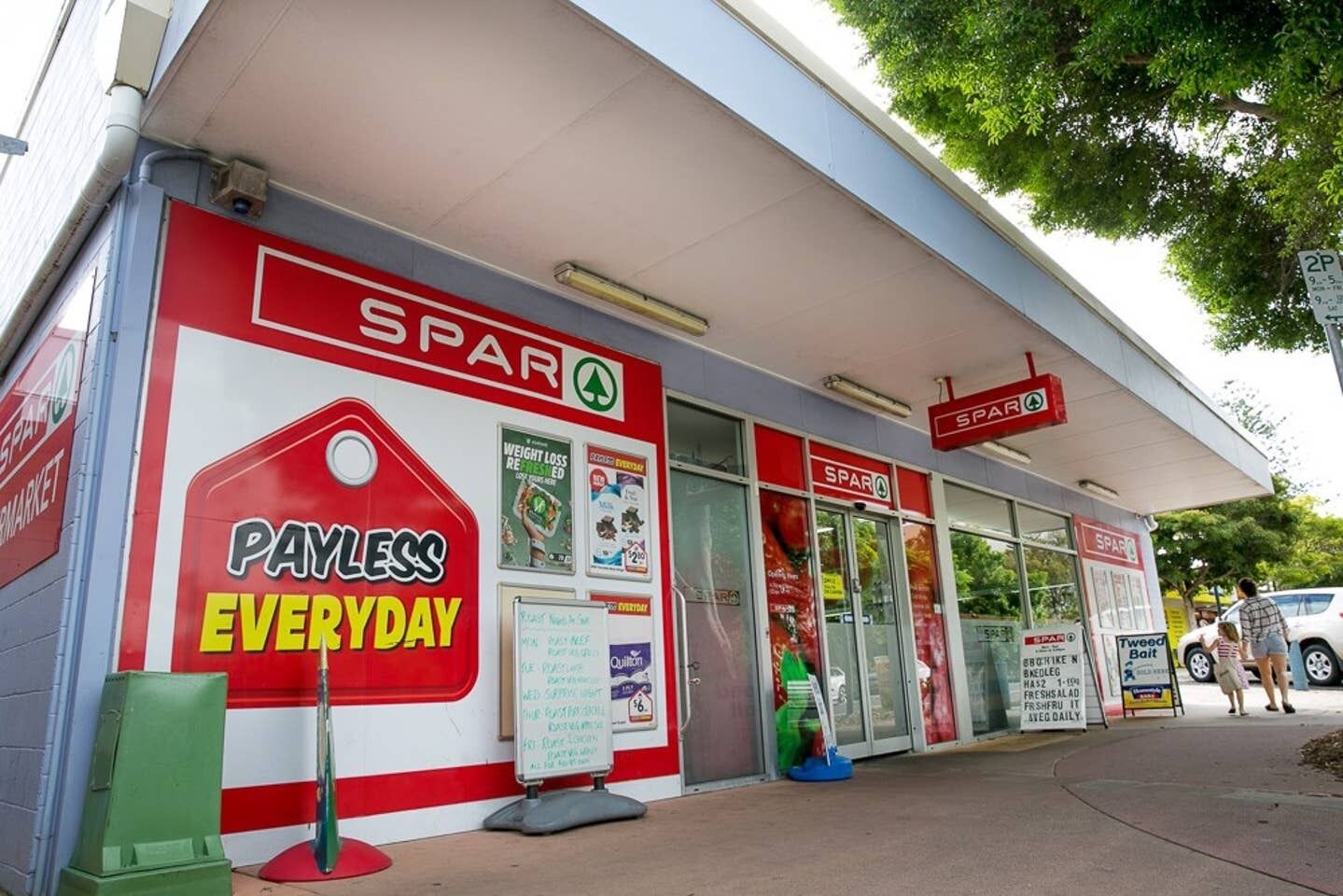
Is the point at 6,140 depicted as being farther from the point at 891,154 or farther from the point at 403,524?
the point at 891,154

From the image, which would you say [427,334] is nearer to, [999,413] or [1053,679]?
[999,413]

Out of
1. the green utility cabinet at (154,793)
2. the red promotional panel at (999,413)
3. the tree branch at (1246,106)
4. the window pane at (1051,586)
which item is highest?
the tree branch at (1246,106)

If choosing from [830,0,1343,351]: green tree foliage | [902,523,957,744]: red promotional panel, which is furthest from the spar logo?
[902,523,957,744]: red promotional panel

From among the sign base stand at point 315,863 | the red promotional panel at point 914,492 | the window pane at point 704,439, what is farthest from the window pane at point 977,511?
the sign base stand at point 315,863

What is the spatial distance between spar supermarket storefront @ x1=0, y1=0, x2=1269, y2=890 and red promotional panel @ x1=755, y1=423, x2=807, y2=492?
3 centimetres

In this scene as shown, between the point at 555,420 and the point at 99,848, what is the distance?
3.39 meters

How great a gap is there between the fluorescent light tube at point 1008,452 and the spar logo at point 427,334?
237 inches

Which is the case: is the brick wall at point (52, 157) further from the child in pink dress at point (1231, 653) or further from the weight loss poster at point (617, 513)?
the child in pink dress at point (1231, 653)

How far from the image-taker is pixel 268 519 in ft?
14.4

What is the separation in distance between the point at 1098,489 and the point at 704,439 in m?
8.86

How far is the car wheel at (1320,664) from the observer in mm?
13438

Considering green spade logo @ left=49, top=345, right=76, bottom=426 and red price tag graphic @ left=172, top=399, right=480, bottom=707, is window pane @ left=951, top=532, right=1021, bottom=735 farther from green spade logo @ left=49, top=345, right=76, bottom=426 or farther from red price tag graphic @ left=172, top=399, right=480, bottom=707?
green spade logo @ left=49, top=345, right=76, bottom=426

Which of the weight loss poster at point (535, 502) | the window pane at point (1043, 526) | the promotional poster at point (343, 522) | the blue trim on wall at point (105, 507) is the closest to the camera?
the blue trim on wall at point (105, 507)

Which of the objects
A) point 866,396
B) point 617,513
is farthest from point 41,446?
point 866,396
